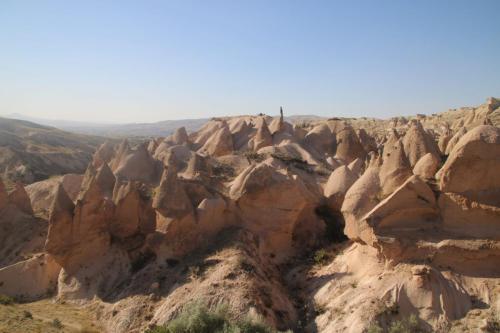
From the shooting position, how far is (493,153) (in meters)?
14.9

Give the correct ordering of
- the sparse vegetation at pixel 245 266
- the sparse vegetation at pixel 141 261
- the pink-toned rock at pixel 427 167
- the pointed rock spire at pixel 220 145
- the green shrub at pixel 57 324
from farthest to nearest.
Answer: the pointed rock spire at pixel 220 145, the sparse vegetation at pixel 141 261, the pink-toned rock at pixel 427 167, the sparse vegetation at pixel 245 266, the green shrub at pixel 57 324

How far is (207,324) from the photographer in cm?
1334

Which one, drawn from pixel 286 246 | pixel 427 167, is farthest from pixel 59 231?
pixel 427 167

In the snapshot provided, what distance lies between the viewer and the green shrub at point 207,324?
1305 cm

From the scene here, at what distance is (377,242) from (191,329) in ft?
21.2

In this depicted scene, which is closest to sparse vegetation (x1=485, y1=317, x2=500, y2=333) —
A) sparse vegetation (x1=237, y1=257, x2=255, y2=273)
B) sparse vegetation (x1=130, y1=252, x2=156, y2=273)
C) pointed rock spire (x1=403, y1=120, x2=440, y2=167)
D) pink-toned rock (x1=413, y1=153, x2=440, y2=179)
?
pink-toned rock (x1=413, y1=153, x2=440, y2=179)

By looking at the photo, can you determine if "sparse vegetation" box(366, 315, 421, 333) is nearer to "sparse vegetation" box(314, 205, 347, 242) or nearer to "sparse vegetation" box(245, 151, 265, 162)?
"sparse vegetation" box(314, 205, 347, 242)

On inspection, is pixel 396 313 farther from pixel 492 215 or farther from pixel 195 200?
pixel 195 200

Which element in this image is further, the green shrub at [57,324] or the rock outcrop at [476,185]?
the rock outcrop at [476,185]

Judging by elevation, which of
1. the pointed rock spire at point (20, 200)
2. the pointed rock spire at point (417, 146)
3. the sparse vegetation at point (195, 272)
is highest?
the pointed rock spire at point (417, 146)

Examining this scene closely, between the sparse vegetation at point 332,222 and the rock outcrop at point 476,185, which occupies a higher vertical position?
the rock outcrop at point 476,185

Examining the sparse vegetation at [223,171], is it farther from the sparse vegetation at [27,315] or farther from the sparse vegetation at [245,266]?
A: the sparse vegetation at [27,315]

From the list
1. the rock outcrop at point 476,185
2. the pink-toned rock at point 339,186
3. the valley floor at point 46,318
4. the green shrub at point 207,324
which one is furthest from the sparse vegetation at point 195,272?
the rock outcrop at point 476,185

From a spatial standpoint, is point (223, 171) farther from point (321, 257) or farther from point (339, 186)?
point (321, 257)
